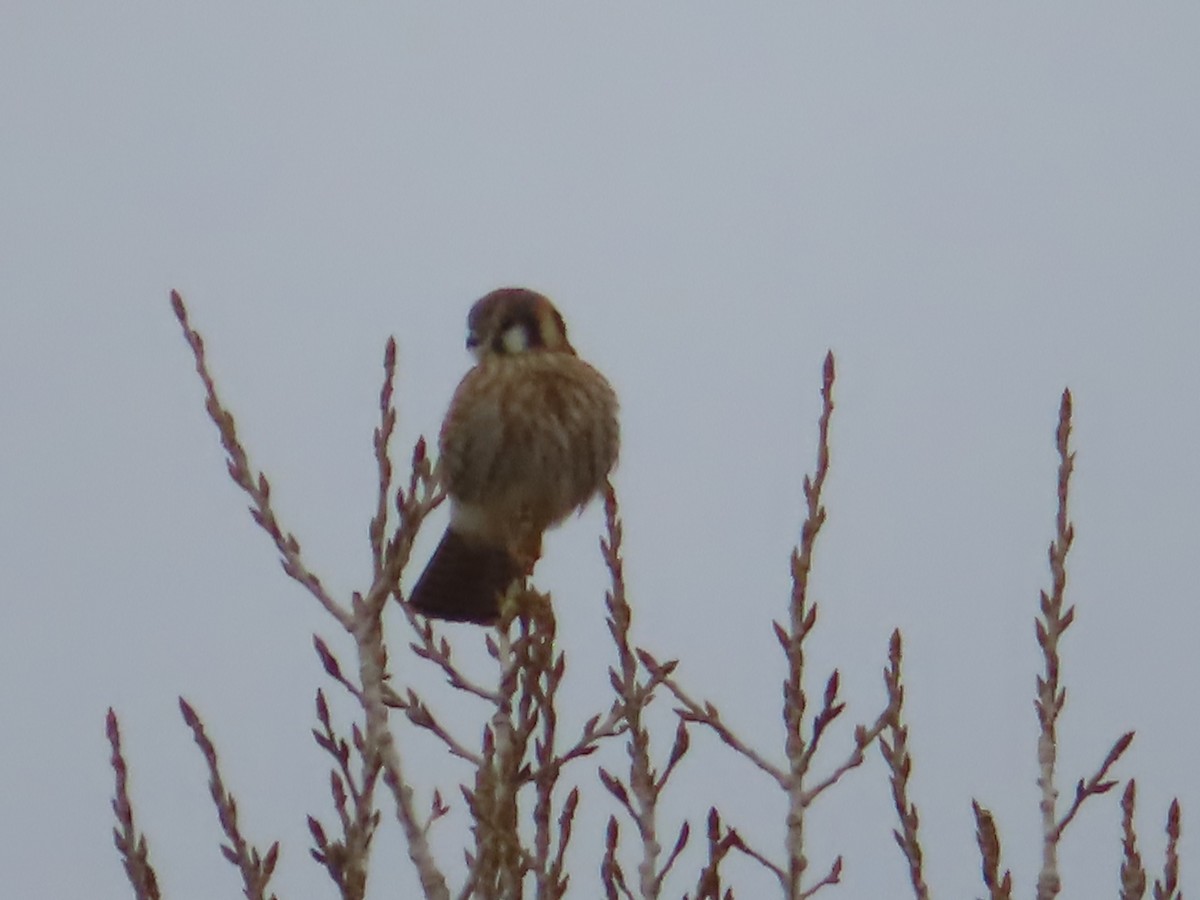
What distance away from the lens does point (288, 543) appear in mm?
3070

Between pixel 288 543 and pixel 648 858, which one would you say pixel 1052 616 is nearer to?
pixel 648 858

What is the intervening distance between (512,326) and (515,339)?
0.13 feet

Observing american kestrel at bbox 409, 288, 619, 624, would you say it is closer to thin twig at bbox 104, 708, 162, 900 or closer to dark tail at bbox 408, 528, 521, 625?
dark tail at bbox 408, 528, 521, 625

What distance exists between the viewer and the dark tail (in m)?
5.59

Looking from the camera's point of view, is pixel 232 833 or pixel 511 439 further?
pixel 511 439

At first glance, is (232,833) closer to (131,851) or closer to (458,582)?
Answer: (131,851)

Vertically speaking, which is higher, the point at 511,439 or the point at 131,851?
the point at 511,439

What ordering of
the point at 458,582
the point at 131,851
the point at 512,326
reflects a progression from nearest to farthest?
the point at 131,851 < the point at 512,326 < the point at 458,582

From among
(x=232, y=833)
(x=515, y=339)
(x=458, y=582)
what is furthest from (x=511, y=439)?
(x=232, y=833)

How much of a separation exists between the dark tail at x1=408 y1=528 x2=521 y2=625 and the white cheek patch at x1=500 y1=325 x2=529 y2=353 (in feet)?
1.95

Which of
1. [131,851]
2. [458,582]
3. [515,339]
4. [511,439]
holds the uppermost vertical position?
[515,339]

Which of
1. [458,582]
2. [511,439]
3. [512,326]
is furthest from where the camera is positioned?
[458,582]

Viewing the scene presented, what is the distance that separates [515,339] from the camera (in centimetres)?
550

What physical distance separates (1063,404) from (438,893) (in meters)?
1.31
